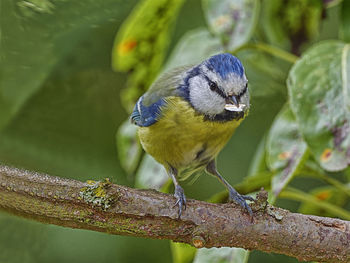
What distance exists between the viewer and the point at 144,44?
178cm

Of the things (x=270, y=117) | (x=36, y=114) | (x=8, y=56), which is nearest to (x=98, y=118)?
(x=36, y=114)

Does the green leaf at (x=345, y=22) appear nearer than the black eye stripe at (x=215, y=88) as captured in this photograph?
No

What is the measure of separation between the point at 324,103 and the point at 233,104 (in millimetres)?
232

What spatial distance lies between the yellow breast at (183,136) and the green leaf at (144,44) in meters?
0.28

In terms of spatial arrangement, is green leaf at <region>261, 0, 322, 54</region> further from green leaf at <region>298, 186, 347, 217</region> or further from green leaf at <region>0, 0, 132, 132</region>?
green leaf at <region>0, 0, 132, 132</region>

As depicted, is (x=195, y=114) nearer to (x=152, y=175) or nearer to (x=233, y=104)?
(x=233, y=104)

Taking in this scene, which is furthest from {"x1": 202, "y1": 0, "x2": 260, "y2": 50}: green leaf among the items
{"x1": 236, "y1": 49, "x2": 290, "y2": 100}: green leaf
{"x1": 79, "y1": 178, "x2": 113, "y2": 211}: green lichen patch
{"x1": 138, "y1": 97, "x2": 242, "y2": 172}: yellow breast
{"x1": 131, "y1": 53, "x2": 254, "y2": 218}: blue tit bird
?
{"x1": 79, "y1": 178, "x2": 113, "y2": 211}: green lichen patch

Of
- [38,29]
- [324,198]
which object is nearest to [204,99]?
[38,29]

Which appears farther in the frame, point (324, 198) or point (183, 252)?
point (324, 198)

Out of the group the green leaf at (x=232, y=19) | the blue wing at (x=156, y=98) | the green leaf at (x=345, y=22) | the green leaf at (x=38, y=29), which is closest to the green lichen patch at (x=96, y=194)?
the green leaf at (x=38, y=29)

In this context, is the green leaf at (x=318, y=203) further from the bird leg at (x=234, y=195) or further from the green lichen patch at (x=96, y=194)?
→ the green lichen patch at (x=96, y=194)

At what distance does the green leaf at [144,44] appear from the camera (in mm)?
1688

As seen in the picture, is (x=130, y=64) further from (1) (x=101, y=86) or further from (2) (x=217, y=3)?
(1) (x=101, y=86)

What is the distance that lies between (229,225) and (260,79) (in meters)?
0.96
